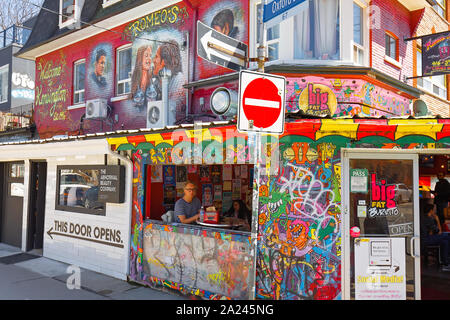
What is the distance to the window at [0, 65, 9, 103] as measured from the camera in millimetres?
17766

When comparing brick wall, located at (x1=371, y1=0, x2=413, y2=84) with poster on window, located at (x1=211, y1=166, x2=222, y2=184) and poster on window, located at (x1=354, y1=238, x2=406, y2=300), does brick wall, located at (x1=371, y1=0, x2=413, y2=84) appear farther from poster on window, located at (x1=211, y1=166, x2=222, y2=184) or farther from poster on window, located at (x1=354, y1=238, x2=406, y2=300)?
poster on window, located at (x1=211, y1=166, x2=222, y2=184)

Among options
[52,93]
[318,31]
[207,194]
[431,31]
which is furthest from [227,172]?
[52,93]

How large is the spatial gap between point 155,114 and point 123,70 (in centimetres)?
245

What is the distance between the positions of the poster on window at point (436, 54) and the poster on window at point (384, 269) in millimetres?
4243

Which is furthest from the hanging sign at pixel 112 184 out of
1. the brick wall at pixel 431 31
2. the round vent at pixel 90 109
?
the brick wall at pixel 431 31

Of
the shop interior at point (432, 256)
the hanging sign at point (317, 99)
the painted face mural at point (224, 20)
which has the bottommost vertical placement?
the shop interior at point (432, 256)

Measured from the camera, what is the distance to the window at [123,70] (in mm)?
10305

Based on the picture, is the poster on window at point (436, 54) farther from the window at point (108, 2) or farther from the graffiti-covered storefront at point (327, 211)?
the window at point (108, 2)

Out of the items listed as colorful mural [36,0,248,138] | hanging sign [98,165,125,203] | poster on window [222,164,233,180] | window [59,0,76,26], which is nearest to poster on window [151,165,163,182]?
hanging sign [98,165,125,203]

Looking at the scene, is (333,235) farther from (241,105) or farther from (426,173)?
(426,173)

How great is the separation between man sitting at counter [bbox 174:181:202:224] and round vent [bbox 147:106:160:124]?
2.34 m

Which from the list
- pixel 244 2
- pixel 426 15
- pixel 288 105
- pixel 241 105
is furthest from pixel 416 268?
pixel 426 15

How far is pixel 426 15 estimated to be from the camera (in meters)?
9.44

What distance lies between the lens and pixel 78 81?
38.6 feet
